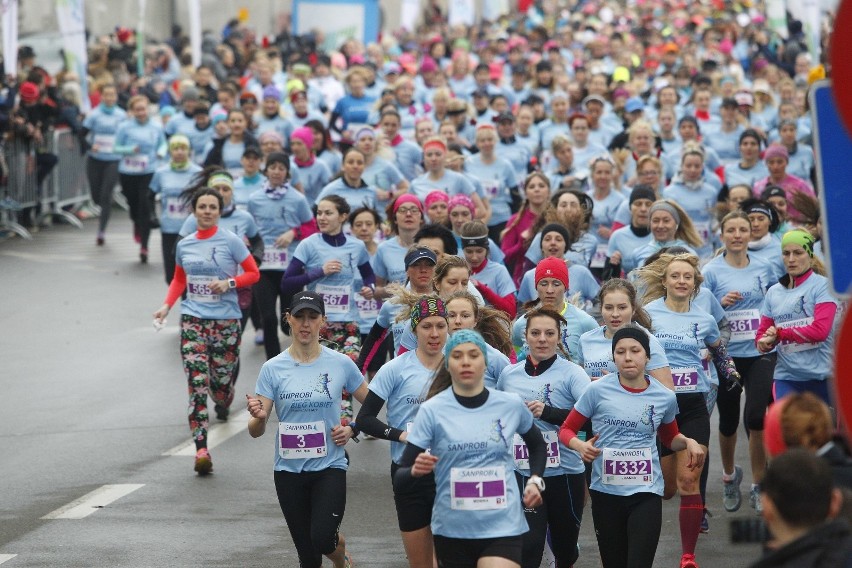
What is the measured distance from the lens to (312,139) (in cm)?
1756

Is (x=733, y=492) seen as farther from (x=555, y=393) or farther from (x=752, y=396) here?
(x=555, y=393)

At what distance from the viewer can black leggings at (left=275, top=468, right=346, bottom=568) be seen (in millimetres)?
8422

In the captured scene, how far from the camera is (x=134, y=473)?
37.1 feet

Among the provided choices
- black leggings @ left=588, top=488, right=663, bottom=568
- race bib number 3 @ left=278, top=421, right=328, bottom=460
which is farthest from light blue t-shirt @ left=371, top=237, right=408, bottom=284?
black leggings @ left=588, top=488, right=663, bottom=568

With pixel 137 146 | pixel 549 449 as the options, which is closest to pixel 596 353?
pixel 549 449

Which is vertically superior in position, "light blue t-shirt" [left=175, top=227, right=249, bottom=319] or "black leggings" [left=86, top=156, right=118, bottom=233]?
"light blue t-shirt" [left=175, top=227, right=249, bottom=319]

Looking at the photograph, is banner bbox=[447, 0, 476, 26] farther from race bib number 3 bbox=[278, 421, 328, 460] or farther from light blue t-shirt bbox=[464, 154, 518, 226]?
race bib number 3 bbox=[278, 421, 328, 460]

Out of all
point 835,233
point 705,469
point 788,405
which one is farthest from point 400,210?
point 835,233

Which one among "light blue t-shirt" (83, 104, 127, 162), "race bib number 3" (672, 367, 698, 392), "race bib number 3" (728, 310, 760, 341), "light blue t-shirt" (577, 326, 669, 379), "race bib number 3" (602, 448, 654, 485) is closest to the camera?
"race bib number 3" (602, 448, 654, 485)

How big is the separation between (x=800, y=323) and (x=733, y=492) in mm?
1114

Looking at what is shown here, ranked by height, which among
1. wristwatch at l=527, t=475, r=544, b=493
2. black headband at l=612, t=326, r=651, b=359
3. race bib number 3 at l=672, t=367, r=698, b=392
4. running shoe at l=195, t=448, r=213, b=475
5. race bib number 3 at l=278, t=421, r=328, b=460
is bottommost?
running shoe at l=195, t=448, r=213, b=475

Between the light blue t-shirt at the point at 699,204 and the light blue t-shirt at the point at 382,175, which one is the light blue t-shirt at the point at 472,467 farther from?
the light blue t-shirt at the point at 382,175

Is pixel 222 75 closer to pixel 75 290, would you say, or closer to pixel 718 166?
pixel 75 290

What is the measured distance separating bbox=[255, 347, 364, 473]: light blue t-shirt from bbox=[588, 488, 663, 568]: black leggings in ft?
4.34
